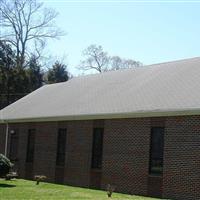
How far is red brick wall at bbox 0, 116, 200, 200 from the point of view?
784 inches

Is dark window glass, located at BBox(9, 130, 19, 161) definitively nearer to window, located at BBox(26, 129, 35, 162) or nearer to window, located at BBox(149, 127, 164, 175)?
window, located at BBox(26, 129, 35, 162)

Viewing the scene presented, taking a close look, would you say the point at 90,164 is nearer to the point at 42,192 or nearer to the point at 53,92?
the point at 42,192

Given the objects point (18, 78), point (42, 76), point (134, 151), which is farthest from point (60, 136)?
point (42, 76)

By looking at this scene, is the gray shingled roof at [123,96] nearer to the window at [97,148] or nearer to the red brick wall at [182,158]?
the red brick wall at [182,158]

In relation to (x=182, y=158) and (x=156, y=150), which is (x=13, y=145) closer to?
(x=156, y=150)

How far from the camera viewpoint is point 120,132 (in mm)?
23531

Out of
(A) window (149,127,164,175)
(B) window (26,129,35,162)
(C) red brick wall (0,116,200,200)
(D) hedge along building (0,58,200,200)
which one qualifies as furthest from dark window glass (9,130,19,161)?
(A) window (149,127,164,175)

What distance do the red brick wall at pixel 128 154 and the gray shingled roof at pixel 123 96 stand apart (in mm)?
571

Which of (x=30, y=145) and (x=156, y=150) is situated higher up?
(x=156, y=150)

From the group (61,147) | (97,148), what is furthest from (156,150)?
(61,147)

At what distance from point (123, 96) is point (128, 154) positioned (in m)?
3.76

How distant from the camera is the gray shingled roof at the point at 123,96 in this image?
21.4 metres

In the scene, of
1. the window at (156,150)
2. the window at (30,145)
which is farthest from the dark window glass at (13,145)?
the window at (156,150)

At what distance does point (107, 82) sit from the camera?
30.5 meters
